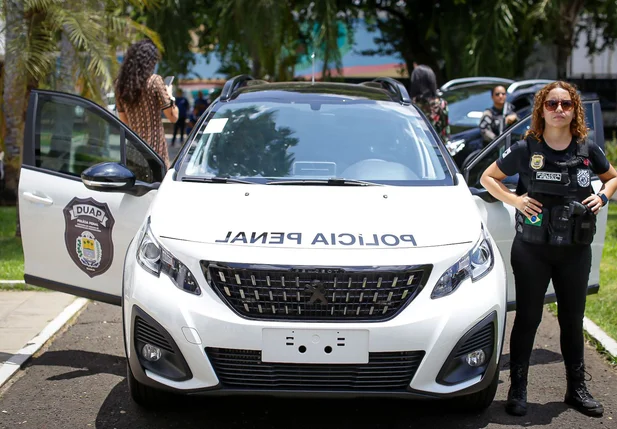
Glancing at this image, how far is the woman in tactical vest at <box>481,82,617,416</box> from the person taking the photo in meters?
4.43

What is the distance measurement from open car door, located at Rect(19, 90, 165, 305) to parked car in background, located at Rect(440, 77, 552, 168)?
5458 mm

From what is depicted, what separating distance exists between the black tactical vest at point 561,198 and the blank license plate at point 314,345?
3.85 feet

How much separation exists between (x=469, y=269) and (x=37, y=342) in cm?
308

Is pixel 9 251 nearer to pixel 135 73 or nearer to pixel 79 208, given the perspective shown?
pixel 135 73

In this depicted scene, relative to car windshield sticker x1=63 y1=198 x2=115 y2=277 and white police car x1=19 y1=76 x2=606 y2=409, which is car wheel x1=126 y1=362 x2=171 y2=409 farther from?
car windshield sticker x1=63 y1=198 x2=115 y2=277

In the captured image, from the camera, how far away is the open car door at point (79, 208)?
16.8 ft

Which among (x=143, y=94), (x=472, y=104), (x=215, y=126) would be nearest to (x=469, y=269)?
(x=215, y=126)

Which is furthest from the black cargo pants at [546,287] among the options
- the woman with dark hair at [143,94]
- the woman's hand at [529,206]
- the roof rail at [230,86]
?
the woman with dark hair at [143,94]

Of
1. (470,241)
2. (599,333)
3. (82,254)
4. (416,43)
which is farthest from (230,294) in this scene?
(416,43)

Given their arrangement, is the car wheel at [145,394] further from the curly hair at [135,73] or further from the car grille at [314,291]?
the curly hair at [135,73]

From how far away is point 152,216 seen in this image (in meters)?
4.34

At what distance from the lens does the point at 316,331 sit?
3.85 meters

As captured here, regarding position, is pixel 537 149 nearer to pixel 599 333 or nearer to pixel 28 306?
pixel 599 333

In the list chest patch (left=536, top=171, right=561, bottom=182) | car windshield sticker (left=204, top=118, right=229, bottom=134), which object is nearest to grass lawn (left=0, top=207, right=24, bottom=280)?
car windshield sticker (left=204, top=118, right=229, bottom=134)
